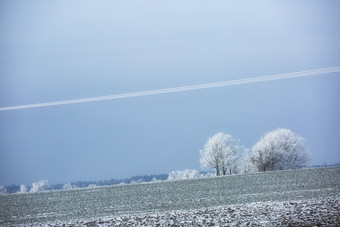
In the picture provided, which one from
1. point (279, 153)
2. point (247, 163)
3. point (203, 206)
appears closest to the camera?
point (203, 206)

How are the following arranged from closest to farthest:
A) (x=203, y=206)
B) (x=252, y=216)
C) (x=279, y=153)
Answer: (x=252, y=216)
(x=203, y=206)
(x=279, y=153)

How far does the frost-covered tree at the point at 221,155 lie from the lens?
264ft

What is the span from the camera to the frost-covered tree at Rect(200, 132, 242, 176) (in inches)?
3169

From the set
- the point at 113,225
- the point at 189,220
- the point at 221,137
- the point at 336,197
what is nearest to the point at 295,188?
the point at 336,197

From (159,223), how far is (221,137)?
64997 mm

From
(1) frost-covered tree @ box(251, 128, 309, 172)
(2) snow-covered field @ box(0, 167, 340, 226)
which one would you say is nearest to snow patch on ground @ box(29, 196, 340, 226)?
(2) snow-covered field @ box(0, 167, 340, 226)

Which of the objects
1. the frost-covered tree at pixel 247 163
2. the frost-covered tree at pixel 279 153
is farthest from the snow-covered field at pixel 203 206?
the frost-covered tree at pixel 247 163

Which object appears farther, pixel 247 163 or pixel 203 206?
pixel 247 163

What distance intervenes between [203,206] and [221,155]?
180ft

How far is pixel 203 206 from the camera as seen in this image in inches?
1078

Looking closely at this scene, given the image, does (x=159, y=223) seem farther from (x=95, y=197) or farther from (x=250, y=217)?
(x=95, y=197)

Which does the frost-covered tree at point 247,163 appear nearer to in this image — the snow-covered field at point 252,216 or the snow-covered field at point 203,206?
the snow-covered field at point 203,206

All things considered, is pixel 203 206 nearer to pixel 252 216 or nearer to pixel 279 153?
pixel 252 216

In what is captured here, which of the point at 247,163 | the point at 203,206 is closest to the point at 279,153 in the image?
the point at 247,163
